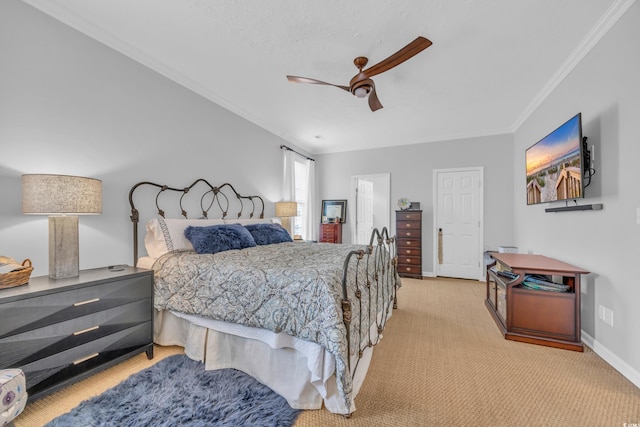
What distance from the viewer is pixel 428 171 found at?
16.6 ft

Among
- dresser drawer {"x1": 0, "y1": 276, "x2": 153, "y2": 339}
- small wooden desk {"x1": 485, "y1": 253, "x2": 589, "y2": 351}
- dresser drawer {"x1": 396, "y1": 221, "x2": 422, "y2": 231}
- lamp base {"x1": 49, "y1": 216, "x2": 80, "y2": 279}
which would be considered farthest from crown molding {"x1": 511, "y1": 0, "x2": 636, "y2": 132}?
lamp base {"x1": 49, "y1": 216, "x2": 80, "y2": 279}

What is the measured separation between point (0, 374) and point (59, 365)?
519 mm

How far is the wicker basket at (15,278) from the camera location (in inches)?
58.7

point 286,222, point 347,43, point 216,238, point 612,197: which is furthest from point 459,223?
point 216,238

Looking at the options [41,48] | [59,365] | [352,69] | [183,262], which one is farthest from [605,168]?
[41,48]

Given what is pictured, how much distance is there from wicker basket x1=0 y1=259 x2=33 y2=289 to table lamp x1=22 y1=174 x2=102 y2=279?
0.15m

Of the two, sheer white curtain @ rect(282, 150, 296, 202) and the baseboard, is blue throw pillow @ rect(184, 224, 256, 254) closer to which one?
sheer white curtain @ rect(282, 150, 296, 202)

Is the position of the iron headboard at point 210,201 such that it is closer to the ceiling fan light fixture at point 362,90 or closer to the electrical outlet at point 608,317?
the ceiling fan light fixture at point 362,90

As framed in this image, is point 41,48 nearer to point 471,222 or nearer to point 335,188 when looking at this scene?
point 335,188

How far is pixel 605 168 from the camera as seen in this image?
2115 mm

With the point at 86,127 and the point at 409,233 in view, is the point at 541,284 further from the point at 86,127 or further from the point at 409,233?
the point at 86,127

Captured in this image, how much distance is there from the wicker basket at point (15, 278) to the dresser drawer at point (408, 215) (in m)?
4.76

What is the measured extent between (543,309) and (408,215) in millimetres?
2744

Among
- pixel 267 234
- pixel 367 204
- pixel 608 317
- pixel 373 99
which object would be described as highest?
pixel 373 99
